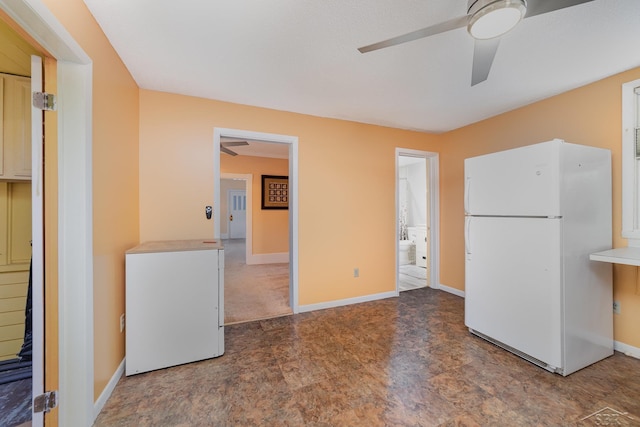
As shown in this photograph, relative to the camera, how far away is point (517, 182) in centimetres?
209

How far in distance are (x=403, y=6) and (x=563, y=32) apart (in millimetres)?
1160

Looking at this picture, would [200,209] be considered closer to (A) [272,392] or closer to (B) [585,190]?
(A) [272,392]

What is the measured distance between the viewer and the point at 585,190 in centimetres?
201

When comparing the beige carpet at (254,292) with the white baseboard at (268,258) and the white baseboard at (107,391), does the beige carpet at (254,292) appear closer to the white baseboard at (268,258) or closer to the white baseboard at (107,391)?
the white baseboard at (268,258)

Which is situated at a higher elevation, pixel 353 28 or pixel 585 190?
pixel 353 28

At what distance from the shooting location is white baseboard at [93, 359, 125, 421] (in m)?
1.47

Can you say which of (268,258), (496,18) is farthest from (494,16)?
(268,258)

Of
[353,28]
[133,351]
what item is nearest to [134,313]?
[133,351]

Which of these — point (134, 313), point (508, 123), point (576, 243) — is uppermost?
point (508, 123)

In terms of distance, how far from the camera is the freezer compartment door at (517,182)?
6.17ft

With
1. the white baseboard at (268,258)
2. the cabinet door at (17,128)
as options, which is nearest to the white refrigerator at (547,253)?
the cabinet door at (17,128)

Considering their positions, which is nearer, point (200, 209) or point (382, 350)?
point (382, 350)

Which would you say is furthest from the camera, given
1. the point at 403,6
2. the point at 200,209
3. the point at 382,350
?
the point at 200,209

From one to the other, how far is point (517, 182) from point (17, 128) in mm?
3899
